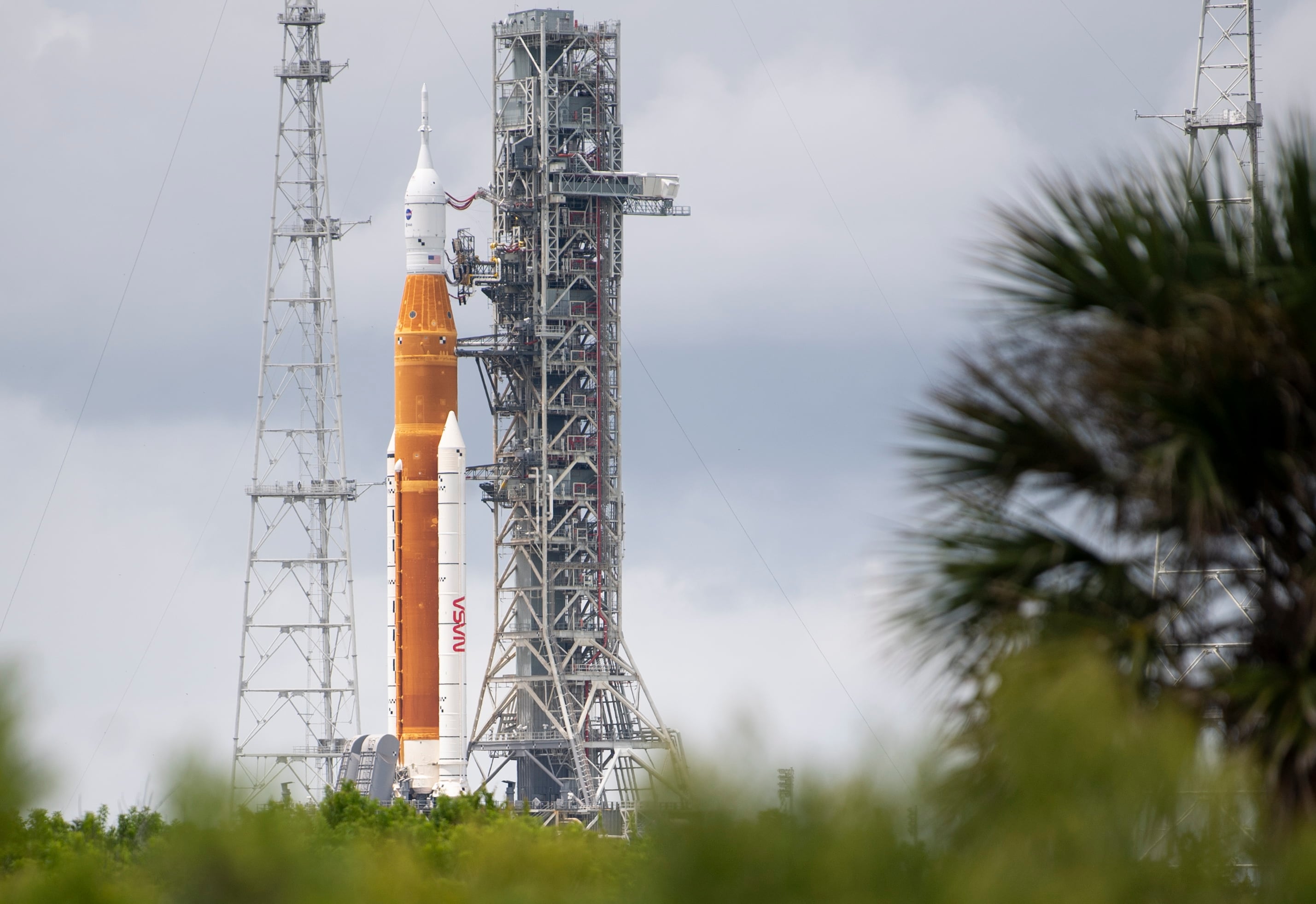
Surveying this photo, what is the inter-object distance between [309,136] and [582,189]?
1173 centimetres

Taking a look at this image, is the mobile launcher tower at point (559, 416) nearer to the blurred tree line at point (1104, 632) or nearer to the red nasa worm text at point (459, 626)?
the red nasa worm text at point (459, 626)

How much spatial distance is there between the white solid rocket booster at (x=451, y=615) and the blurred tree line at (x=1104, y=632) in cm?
5393

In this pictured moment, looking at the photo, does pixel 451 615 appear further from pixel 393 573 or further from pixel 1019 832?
pixel 1019 832

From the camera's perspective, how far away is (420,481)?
71875 mm

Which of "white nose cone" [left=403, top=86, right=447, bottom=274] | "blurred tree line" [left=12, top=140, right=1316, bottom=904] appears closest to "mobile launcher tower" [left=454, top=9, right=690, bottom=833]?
"white nose cone" [left=403, top=86, right=447, bottom=274]

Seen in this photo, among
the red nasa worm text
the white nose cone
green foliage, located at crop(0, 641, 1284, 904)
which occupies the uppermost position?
the white nose cone

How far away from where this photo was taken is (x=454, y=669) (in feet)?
227

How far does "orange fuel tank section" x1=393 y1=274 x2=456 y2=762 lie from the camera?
70875mm

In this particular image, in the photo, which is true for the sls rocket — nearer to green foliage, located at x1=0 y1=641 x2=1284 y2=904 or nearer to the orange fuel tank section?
the orange fuel tank section

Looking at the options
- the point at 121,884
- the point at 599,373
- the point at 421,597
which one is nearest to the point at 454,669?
the point at 421,597

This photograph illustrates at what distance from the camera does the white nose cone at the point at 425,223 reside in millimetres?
72000

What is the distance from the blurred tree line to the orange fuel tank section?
55.7m

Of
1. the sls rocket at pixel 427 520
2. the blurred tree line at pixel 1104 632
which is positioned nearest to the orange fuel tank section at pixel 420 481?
the sls rocket at pixel 427 520

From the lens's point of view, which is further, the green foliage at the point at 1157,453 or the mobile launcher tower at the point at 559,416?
the mobile launcher tower at the point at 559,416
